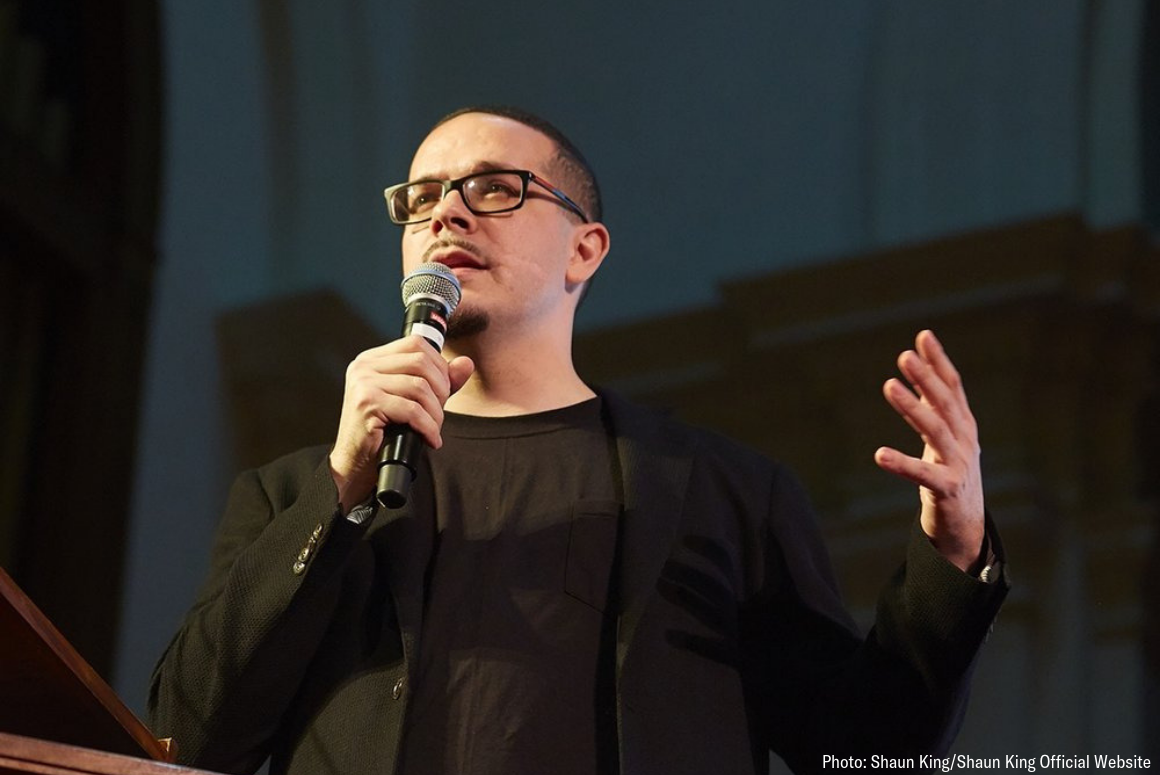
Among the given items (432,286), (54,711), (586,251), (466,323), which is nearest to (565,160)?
(586,251)

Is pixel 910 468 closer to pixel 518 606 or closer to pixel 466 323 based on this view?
pixel 518 606

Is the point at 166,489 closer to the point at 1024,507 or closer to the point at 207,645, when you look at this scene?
the point at 1024,507

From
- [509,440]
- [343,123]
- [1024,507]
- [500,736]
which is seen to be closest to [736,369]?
[1024,507]

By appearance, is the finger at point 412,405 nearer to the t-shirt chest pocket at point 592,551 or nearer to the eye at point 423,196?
the t-shirt chest pocket at point 592,551

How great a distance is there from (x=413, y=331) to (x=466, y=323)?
1.46 feet

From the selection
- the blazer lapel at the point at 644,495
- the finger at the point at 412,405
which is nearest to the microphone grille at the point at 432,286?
the finger at the point at 412,405

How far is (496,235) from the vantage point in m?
2.54

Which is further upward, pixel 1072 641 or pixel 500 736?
pixel 500 736

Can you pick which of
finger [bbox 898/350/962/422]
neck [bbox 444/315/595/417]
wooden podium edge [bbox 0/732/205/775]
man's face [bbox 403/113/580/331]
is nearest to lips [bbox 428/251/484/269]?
man's face [bbox 403/113/580/331]

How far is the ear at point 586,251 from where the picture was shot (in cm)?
274

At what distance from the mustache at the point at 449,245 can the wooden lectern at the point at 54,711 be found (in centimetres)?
91

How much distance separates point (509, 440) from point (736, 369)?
131 inches

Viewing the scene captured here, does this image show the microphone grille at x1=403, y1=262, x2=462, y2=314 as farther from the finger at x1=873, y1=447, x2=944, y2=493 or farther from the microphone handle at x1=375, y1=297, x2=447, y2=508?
the finger at x1=873, y1=447, x2=944, y2=493

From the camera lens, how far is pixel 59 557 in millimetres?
4809
